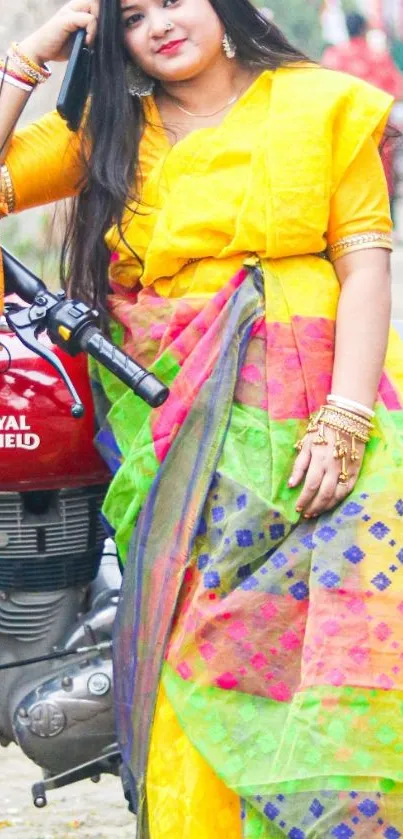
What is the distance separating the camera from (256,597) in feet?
6.78

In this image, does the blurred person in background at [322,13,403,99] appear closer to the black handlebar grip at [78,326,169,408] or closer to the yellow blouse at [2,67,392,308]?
the yellow blouse at [2,67,392,308]

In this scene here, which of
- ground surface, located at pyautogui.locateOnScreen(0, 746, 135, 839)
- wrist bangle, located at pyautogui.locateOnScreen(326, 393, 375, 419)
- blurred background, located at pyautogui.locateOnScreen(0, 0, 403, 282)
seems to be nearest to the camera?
wrist bangle, located at pyautogui.locateOnScreen(326, 393, 375, 419)

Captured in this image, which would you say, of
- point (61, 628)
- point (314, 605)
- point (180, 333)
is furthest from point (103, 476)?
point (314, 605)

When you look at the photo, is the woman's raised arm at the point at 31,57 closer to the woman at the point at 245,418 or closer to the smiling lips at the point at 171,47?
the woman at the point at 245,418

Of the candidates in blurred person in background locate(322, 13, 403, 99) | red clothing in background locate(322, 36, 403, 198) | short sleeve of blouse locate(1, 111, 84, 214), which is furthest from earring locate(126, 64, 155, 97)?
blurred person in background locate(322, 13, 403, 99)

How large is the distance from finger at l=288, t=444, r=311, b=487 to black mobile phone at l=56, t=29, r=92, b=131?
0.67 m

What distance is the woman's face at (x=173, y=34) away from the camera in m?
2.23

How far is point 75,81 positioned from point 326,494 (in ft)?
2.53

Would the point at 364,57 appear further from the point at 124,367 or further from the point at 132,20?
the point at 124,367

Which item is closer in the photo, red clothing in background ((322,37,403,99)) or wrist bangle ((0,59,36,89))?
wrist bangle ((0,59,36,89))

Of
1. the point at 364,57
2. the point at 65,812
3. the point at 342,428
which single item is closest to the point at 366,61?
the point at 364,57

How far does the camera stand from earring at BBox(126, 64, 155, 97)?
2.32m

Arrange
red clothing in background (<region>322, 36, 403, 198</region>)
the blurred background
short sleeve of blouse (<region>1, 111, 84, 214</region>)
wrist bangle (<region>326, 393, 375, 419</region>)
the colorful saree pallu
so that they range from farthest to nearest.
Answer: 1. red clothing in background (<region>322, 36, 403, 198</region>)
2. the blurred background
3. short sleeve of blouse (<region>1, 111, 84, 214</region>)
4. wrist bangle (<region>326, 393, 375, 419</region>)
5. the colorful saree pallu

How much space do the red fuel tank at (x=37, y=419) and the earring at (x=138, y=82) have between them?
18.4 inches
